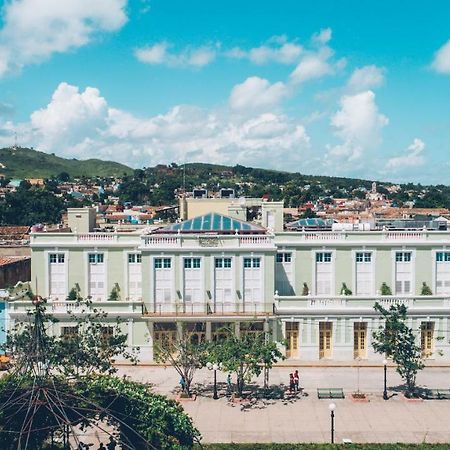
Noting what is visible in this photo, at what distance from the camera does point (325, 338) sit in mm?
37344

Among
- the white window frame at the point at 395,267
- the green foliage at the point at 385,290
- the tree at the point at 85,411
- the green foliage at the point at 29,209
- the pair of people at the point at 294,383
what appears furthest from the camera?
the green foliage at the point at 29,209

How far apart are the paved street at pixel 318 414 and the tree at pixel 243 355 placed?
5.53 ft

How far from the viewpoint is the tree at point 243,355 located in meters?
30.1

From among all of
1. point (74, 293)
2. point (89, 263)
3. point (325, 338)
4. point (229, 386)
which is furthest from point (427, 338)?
point (74, 293)

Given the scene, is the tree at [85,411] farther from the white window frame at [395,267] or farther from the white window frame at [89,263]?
the white window frame at [395,267]

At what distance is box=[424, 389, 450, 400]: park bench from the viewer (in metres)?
31.0

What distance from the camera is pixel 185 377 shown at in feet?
103

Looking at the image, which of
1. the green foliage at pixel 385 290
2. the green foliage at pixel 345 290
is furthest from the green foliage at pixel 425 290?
the green foliage at pixel 345 290

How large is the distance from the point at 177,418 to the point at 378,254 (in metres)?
21.5

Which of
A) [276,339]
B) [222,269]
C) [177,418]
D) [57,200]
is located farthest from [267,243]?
[57,200]

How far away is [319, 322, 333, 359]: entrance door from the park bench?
22.7ft

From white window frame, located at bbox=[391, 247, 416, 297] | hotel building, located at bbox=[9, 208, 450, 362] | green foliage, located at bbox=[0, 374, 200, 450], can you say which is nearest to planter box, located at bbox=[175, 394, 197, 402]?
hotel building, located at bbox=[9, 208, 450, 362]

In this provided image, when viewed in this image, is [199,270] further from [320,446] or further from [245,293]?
[320,446]

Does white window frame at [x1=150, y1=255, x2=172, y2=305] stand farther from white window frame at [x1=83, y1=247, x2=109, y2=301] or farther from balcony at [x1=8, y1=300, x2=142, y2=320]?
white window frame at [x1=83, y1=247, x2=109, y2=301]
